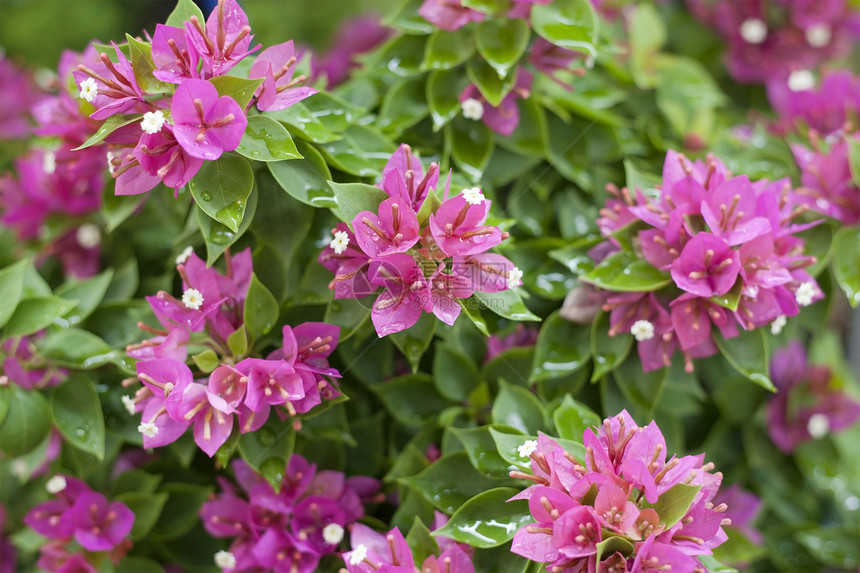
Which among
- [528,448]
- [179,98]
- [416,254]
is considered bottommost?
[528,448]

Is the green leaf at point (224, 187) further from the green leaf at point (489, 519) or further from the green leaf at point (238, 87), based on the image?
the green leaf at point (489, 519)

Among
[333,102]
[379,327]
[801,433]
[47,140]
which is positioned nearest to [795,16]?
[801,433]

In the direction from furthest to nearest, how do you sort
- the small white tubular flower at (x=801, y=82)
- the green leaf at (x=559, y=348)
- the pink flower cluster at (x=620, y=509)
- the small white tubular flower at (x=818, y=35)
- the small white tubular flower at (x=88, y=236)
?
1. the small white tubular flower at (x=818, y=35)
2. the small white tubular flower at (x=801, y=82)
3. the small white tubular flower at (x=88, y=236)
4. the green leaf at (x=559, y=348)
5. the pink flower cluster at (x=620, y=509)

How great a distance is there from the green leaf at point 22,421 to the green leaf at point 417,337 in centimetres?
36

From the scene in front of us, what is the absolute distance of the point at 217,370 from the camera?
613mm

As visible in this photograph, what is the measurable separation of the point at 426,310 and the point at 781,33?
2.95 feet

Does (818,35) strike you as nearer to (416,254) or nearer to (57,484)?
(416,254)

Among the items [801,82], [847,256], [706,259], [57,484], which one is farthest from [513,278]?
[801,82]

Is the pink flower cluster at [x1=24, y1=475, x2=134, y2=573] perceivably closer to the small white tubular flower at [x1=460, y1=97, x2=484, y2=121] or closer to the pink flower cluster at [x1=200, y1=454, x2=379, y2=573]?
the pink flower cluster at [x1=200, y1=454, x2=379, y2=573]

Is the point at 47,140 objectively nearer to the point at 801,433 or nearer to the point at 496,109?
the point at 496,109

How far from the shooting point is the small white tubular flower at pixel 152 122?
0.57 m

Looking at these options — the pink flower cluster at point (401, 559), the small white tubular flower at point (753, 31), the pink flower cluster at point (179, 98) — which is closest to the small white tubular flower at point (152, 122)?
the pink flower cluster at point (179, 98)

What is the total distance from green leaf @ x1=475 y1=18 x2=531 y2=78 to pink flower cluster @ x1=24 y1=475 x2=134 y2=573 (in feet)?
1.91

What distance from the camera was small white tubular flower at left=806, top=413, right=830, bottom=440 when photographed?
93 cm
